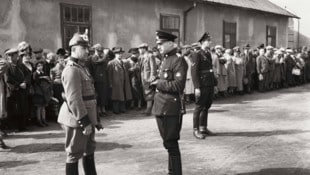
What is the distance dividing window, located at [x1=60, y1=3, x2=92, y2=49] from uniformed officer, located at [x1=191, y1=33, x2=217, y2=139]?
559 centimetres

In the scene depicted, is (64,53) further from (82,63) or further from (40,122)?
(82,63)

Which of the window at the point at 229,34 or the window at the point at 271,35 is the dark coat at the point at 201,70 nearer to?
the window at the point at 229,34

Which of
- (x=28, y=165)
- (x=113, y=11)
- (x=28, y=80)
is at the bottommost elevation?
(x=28, y=165)

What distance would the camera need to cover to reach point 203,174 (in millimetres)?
5684

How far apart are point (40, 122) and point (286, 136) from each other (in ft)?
17.1

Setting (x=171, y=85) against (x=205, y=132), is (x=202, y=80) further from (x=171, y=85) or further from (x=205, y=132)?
(x=171, y=85)

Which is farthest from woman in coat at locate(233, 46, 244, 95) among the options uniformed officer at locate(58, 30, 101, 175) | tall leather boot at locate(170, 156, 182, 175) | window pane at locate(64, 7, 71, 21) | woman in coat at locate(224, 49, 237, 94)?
uniformed officer at locate(58, 30, 101, 175)

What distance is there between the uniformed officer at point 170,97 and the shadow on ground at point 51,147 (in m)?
2.17

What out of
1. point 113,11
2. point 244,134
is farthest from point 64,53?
point 244,134

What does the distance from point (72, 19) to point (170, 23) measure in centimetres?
502

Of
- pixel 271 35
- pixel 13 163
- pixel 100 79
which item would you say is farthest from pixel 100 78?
pixel 271 35

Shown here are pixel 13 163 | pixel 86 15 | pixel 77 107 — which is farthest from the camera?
pixel 86 15

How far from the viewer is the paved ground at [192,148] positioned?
5973 mm

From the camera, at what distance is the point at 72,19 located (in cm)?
1262
